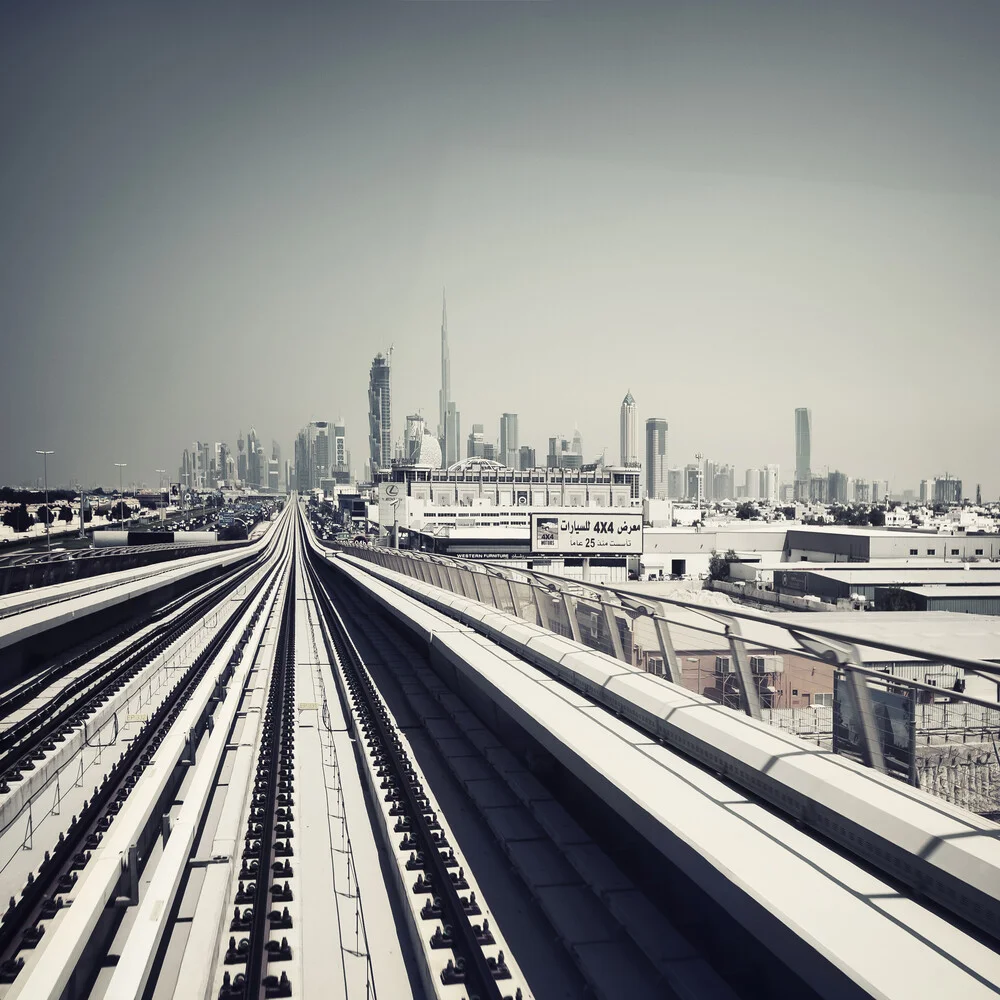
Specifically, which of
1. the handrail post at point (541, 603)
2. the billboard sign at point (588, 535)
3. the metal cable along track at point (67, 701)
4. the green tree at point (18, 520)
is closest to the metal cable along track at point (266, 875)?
the metal cable along track at point (67, 701)

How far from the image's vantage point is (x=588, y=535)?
6034 centimetres

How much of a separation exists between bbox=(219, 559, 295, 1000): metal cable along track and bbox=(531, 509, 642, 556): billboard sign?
47495 mm

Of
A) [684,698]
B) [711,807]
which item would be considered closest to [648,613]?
[684,698]

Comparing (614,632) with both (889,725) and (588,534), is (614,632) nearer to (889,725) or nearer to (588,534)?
(889,725)

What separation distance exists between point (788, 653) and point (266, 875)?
4.66 metres

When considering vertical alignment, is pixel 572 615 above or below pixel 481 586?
above

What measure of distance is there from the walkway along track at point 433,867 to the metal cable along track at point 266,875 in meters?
0.99

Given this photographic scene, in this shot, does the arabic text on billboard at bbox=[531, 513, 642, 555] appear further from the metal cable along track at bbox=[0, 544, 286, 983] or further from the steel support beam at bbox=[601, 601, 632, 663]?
the steel support beam at bbox=[601, 601, 632, 663]

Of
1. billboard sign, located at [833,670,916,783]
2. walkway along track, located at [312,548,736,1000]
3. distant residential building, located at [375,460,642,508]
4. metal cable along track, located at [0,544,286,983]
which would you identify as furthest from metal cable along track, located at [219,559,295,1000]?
distant residential building, located at [375,460,642,508]

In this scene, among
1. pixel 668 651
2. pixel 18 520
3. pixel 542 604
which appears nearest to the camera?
pixel 668 651

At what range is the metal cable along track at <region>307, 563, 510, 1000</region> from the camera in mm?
4633

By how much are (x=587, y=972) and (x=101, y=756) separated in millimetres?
8835

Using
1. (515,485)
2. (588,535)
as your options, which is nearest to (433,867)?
(588,535)

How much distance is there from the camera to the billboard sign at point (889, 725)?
10.7 feet
